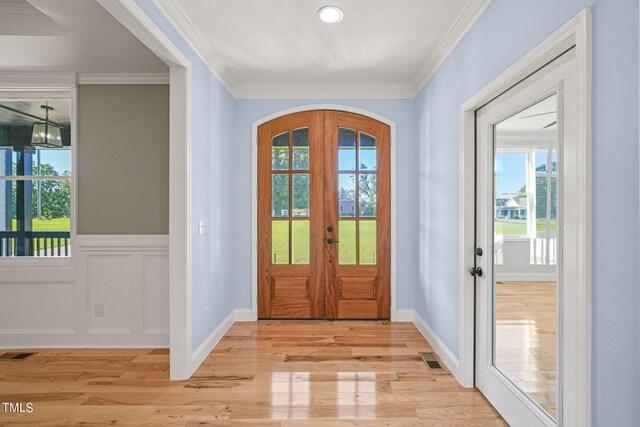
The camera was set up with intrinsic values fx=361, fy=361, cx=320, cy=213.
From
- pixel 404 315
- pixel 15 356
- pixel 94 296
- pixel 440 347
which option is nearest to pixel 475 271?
pixel 440 347

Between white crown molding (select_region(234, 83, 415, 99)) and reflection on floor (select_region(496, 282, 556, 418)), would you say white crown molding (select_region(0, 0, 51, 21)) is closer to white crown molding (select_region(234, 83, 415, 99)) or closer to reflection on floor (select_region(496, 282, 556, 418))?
white crown molding (select_region(234, 83, 415, 99))

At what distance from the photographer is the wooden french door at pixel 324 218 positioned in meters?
4.16

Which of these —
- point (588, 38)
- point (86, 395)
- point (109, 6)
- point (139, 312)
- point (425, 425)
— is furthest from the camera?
point (139, 312)

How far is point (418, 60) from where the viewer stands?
11.2 ft

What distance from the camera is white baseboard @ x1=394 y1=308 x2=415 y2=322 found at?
4129 mm

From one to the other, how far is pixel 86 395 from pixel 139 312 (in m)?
0.93

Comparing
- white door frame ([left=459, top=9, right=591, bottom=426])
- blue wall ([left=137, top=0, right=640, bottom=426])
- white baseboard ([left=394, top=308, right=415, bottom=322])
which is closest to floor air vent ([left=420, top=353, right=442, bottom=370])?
blue wall ([left=137, top=0, right=640, bottom=426])

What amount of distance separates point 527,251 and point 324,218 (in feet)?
7.95

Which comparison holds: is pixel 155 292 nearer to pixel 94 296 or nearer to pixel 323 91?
pixel 94 296

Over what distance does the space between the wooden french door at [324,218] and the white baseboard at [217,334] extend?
0.77ft

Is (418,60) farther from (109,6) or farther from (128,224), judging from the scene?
(128,224)

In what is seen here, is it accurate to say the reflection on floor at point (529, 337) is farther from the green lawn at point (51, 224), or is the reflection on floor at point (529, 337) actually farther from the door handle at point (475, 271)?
the green lawn at point (51, 224)

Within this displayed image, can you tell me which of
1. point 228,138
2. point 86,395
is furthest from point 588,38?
point 86,395

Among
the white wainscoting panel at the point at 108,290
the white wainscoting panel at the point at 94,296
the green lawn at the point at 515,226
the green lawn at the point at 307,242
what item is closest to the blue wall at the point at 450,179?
the green lawn at the point at 307,242
